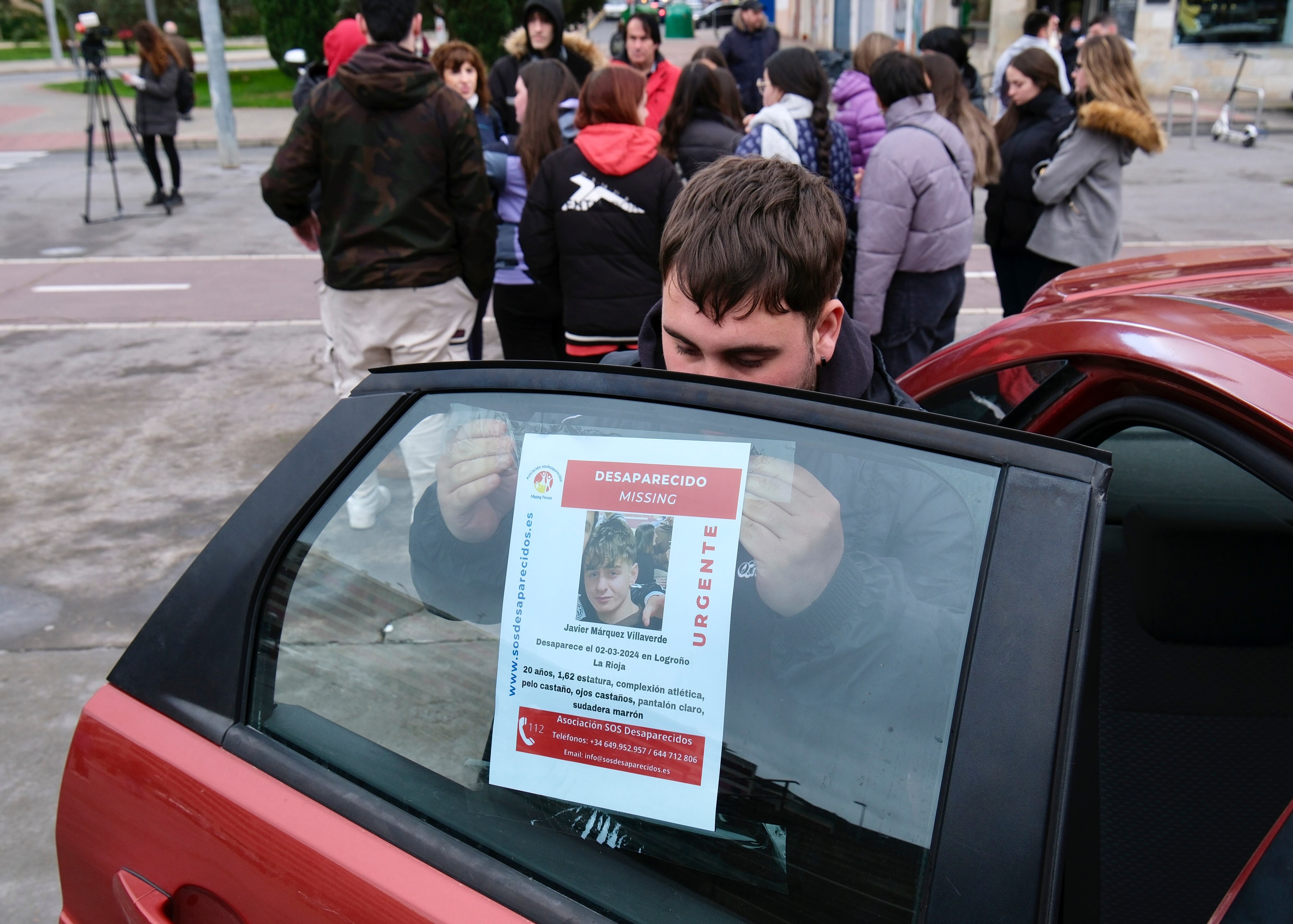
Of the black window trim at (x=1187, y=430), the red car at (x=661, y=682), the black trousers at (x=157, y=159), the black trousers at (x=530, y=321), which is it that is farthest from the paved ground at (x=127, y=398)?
the black window trim at (x=1187, y=430)

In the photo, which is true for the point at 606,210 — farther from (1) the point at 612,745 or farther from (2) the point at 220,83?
(2) the point at 220,83

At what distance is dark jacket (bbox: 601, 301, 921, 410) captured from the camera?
172 cm

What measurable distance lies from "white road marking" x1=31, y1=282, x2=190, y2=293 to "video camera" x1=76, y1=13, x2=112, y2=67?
281cm

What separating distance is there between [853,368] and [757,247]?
0.26 metres

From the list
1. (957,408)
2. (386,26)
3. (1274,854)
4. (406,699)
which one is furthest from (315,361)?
(1274,854)

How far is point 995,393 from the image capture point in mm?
2209

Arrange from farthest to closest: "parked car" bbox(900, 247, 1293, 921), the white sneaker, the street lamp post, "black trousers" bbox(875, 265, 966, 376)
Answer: the street lamp post, "black trousers" bbox(875, 265, 966, 376), "parked car" bbox(900, 247, 1293, 921), the white sneaker

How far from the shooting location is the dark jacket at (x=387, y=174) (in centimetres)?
393

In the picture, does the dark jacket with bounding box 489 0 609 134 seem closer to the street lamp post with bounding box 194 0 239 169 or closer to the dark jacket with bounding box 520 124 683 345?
the dark jacket with bounding box 520 124 683 345

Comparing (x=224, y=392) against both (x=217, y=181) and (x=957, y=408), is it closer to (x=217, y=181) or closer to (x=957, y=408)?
(x=957, y=408)

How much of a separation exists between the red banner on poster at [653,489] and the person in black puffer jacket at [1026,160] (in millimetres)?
4421

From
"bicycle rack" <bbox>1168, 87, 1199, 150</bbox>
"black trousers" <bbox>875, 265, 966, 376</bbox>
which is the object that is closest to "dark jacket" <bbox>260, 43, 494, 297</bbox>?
"black trousers" <bbox>875, 265, 966, 376</bbox>

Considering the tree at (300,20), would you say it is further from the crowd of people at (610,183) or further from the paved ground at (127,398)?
the crowd of people at (610,183)

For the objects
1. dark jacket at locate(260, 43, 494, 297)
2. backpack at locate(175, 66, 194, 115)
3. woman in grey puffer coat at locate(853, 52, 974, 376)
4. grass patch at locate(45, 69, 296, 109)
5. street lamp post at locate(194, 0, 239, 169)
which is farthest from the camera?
grass patch at locate(45, 69, 296, 109)
